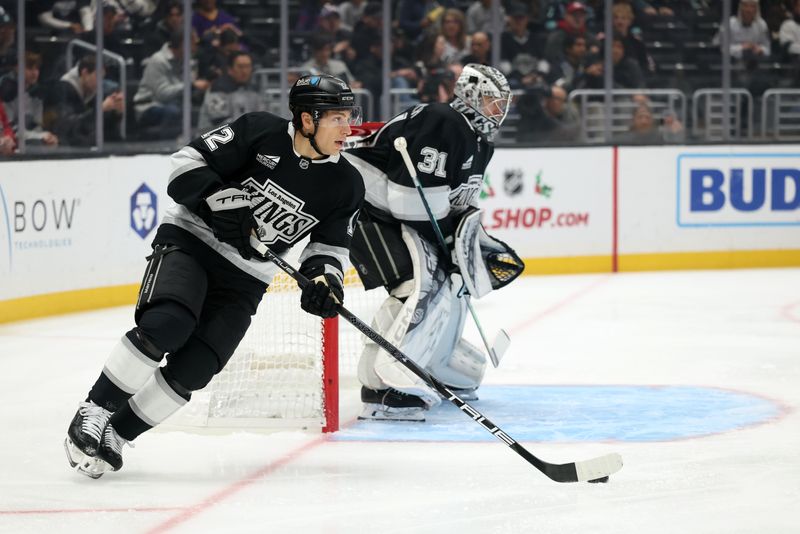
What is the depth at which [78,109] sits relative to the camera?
693 cm

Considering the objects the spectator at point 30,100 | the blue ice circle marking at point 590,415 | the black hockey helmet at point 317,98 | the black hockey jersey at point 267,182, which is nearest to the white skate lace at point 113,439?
the black hockey jersey at point 267,182

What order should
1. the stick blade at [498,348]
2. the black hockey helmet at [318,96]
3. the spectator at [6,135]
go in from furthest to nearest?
the spectator at [6,135] < the stick blade at [498,348] < the black hockey helmet at [318,96]

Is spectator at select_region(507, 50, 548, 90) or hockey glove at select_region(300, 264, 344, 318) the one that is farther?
spectator at select_region(507, 50, 548, 90)

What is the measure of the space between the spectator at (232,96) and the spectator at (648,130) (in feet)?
7.92

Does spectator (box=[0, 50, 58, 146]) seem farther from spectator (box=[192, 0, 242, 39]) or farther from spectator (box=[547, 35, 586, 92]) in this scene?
spectator (box=[547, 35, 586, 92])

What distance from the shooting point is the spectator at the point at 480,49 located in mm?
8595

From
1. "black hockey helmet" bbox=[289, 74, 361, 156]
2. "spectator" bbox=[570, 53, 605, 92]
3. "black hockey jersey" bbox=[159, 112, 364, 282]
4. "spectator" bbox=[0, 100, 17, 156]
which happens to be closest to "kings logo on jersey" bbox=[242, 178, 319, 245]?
"black hockey jersey" bbox=[159, 112, 364, 282]

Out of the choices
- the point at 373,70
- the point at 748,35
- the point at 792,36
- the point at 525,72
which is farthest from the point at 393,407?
the point at 792,36

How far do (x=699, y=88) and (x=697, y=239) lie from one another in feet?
3.61

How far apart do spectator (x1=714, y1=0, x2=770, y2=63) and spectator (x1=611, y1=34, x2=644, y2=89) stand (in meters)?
0.61

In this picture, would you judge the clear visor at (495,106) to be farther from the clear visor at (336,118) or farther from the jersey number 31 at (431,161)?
the clear visor at (336,118)

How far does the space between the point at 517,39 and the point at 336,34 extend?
1.21 metres

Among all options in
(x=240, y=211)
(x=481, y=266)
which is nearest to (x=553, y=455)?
(x=481, y=266)

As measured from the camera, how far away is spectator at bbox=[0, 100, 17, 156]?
251 inches
